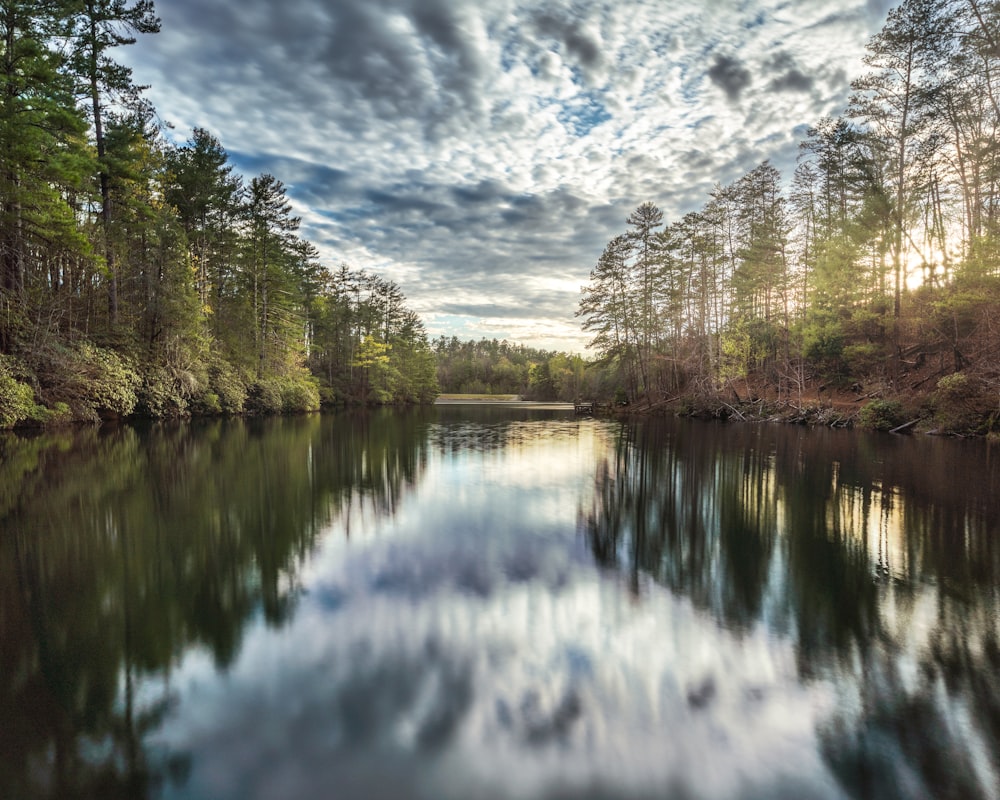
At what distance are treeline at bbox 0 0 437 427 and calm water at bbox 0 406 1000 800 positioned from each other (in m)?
11.5

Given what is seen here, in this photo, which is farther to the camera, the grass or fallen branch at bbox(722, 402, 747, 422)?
the grass

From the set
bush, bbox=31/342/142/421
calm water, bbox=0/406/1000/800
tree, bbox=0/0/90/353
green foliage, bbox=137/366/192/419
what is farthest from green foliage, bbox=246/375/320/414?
calm water, bbox=0/406/1000/800

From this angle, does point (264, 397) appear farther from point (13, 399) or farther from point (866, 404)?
point (866, 404)

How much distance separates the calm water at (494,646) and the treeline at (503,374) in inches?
3122

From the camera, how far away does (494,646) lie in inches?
143

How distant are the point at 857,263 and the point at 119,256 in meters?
38.1

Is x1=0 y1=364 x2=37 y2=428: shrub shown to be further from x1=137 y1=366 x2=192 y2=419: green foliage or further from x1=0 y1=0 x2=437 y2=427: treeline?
x1=137 y1=366 x2=192 y2=419: green foliage

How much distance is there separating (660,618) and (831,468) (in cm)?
988

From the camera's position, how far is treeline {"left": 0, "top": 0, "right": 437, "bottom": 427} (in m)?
15.0

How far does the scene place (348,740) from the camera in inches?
99.8

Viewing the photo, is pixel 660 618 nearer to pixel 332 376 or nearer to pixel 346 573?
pixel 346 573

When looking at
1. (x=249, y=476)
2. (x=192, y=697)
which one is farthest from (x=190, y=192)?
(x=192, y=697)

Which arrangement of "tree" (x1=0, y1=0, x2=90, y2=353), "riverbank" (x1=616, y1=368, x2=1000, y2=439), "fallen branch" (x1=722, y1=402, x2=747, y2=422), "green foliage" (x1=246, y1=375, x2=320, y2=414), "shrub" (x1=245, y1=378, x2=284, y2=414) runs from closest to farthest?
"tree" (x1=0, y1=0, x2=90, y2=353), "riverbank" (x1=616, y1=368, x2=1000, y2=439), "fallen branch" (x1=722, y1=402, x2=747, y2=422), "shrub" (x1=245, y1=378, x2=284, y2=414), "green foliage" (x1=246, y1=375, x2=320, y2=414)

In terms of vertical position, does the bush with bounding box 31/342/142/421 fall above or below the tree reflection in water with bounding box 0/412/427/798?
above
